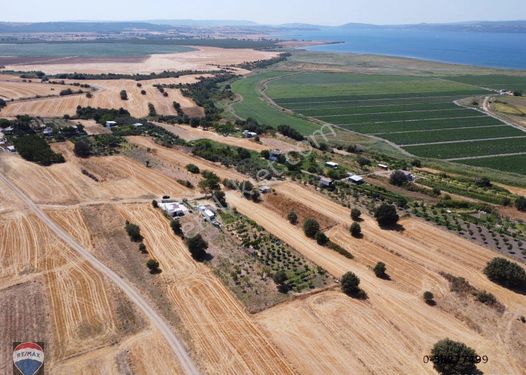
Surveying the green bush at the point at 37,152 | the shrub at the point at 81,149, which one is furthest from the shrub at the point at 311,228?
the green bush at the point at 37,152

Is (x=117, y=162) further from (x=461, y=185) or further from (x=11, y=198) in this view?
(x=461, y=185)

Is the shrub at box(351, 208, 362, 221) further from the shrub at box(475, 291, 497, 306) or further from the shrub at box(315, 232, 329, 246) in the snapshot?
the shrub at box(475, 291, 497, 306)

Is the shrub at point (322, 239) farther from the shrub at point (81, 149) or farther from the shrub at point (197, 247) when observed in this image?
the shrub at point (81, 149)

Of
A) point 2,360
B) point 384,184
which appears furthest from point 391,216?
point 2,360

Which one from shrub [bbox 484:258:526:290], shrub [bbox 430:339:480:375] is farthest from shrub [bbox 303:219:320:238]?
shrub [bbox 430:339:480:375]

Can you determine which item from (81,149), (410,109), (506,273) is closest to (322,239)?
(506,273)

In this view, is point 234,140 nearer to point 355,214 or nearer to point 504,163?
point 355,214
